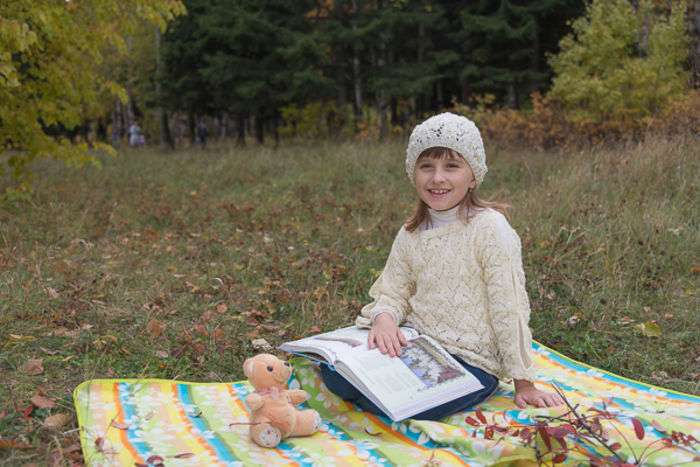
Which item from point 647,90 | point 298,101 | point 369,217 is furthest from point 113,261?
point 298,101

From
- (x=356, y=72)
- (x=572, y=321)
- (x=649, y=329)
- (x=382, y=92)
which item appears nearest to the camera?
(x=649, y=329)

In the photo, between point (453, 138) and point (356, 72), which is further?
point (356, 72)

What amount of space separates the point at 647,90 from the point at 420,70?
6.68 meters

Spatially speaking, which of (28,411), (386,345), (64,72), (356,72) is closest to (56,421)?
(28,411)

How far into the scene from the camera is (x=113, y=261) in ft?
19.0

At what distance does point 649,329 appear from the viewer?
436cm

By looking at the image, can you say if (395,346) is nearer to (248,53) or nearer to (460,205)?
(460,205)

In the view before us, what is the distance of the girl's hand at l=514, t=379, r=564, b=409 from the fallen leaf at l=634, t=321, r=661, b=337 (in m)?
1.57

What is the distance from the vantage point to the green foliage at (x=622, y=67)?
14027 mm

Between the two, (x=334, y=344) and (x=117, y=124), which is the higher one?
(x=117, y=124)

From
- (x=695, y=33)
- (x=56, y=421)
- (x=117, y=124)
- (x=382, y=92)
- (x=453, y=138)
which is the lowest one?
(x=56, y=421)

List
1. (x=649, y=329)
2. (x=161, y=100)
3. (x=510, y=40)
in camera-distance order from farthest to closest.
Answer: (x=161, y=100)
(x=510, y=40)
(x=649, y=329)

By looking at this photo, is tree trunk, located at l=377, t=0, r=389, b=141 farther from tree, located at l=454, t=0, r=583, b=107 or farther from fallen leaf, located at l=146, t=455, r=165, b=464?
fallen leaf, located at l=146, t=455, r=165, b=464

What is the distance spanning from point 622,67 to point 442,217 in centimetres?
1365
